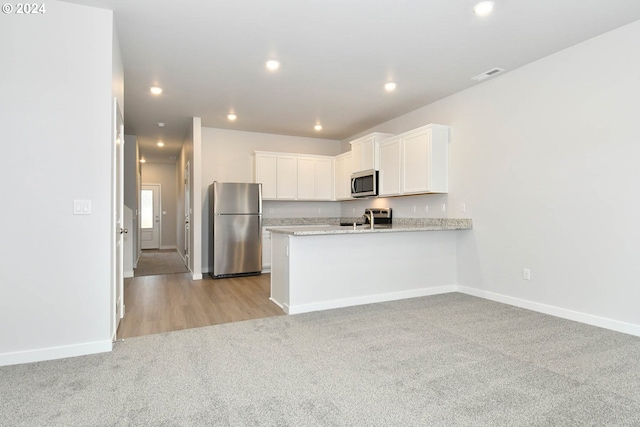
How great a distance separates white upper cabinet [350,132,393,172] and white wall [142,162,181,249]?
6.89 meters

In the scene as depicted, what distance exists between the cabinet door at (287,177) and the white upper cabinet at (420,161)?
6.64 ft

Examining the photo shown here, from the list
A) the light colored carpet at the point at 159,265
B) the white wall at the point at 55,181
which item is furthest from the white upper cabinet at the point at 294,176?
the white wall at the point at 55,181

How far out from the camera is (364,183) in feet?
20.0

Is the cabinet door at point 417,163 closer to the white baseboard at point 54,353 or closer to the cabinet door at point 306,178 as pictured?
the cabinet door at point 306,178

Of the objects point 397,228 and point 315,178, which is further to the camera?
point 315,178

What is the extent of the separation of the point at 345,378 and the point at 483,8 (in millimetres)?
2888

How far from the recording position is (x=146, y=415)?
1910 millimetres

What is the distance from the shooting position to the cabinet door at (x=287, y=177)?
266 inches

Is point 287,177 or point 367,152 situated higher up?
point 367,152

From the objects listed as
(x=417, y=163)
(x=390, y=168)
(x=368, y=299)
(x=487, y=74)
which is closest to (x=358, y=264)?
(x=368, y=299)

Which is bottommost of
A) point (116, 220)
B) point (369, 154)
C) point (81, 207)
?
point (116, 220)

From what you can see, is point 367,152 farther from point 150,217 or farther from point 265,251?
point 150,217

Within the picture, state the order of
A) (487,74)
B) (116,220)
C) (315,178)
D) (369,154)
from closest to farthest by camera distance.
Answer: (116,220), (487,74), (369,154), (315,178)

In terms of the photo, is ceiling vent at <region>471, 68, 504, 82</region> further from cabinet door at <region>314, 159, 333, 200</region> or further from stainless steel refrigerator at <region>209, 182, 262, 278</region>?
stainless steel refrigerator at <region>209, 182, 262, 278</region>
